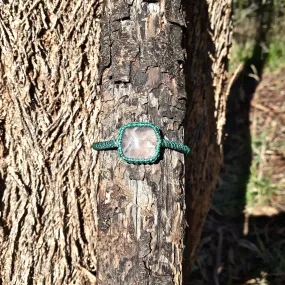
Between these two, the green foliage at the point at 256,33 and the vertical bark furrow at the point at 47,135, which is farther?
the green foliage at the point at 256,33

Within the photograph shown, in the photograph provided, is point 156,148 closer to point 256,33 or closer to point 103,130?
point 103,130

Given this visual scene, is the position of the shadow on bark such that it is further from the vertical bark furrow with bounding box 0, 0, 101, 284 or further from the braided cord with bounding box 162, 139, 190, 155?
the braided cord with bounding box 162, 139, 190, 155

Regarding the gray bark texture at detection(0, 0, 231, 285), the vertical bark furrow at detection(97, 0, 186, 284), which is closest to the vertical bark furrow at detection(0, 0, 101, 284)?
the gray bark texture at detection(0, 0, 231, 285)

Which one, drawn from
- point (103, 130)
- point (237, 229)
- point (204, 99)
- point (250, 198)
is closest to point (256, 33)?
point (250, 198)

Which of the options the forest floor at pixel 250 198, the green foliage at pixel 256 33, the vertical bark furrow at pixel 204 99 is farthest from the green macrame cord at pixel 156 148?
the green foliage at pixel 256 33

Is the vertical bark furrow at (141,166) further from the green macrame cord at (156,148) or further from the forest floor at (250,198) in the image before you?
the forest floor at (250,198)

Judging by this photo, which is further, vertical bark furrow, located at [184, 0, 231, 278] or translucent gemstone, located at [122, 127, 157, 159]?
vertical bark furrow, located at [184, 0, 231, 278]
